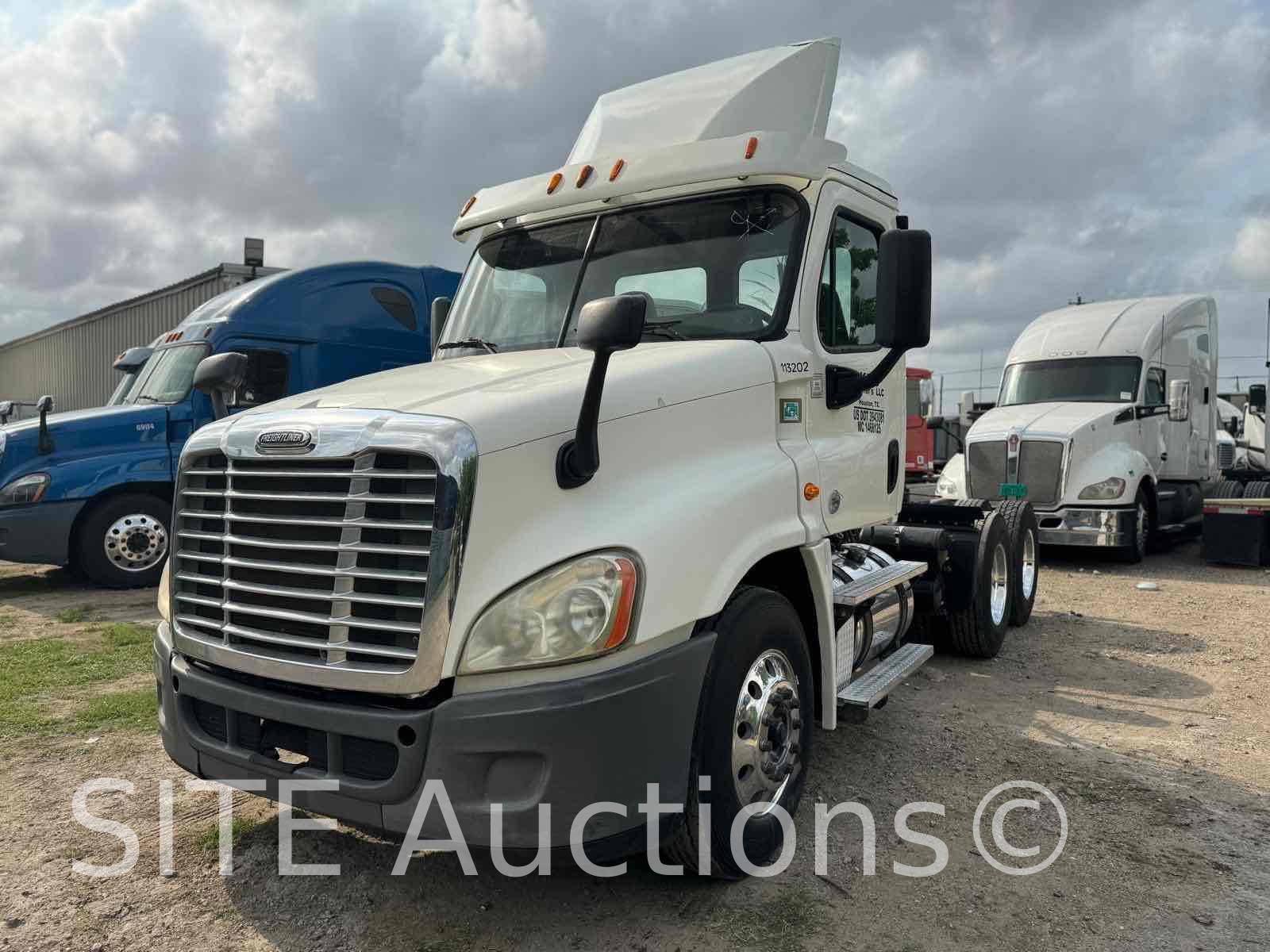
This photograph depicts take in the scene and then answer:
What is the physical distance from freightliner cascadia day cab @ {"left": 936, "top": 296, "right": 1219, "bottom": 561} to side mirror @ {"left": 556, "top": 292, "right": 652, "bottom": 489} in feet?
32.8

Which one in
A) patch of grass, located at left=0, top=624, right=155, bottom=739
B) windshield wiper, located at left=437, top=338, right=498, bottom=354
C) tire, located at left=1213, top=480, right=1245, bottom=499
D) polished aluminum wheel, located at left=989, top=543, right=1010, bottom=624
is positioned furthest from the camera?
tire, located at left=1213, top=480, right=1245, bottom=499

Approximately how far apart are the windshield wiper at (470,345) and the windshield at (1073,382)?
1049 centimetres

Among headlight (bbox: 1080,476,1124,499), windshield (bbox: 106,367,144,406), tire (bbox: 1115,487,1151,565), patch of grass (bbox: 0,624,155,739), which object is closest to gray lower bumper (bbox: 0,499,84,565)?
windshield (bbox: 106,367,144,406)

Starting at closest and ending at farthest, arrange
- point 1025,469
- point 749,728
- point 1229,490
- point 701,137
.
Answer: point 749,728 → point 701,137 → point 1025,469 → point 1229,490

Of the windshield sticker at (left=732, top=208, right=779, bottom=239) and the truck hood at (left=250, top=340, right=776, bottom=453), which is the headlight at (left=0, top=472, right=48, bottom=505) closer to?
the truck hood at (left=250, top=340, right=776, bottom=453)

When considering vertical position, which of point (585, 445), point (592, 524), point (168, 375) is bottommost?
point (592, 524)

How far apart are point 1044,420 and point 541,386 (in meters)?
10.4

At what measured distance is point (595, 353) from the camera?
109 inches

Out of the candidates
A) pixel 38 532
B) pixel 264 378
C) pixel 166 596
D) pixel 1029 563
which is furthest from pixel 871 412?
pixel 38 532

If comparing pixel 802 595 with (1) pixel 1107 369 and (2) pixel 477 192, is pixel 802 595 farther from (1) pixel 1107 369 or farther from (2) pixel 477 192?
(1) pixel 1107 369

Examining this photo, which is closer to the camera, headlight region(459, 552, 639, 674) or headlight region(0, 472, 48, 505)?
headlight region(459, 552, 639, 674)

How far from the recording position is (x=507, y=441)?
273 cm

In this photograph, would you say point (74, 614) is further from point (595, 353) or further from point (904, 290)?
point (904, 290)

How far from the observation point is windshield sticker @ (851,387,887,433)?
4.37 metres
